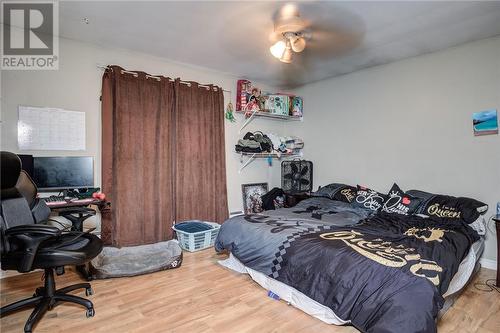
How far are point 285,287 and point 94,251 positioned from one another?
150cm

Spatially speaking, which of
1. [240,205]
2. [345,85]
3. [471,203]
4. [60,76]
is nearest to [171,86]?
[60,76]

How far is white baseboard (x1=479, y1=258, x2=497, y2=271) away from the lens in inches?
119

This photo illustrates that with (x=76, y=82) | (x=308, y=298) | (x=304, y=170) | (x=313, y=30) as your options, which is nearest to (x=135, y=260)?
(x=308, y=298)

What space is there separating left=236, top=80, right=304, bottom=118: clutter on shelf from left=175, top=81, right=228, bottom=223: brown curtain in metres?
0.36

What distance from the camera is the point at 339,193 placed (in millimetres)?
3908

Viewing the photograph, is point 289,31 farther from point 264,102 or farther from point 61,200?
point 61,200

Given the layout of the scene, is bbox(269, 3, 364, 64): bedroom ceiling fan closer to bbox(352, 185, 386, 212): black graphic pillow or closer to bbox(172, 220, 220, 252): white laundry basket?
bbox(352, 185, 386, 212): black graphic pillow

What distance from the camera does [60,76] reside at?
3074 millimetres

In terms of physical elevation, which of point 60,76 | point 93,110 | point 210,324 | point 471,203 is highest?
point 60,76

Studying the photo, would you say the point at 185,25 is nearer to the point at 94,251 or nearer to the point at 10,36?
the point at 10,36

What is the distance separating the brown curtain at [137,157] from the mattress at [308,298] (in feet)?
4.55

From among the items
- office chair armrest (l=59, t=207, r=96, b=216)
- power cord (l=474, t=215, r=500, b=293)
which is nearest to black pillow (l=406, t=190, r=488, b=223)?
power cord (l=474, t=215, r=500, b=293)

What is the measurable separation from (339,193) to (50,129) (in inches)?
141

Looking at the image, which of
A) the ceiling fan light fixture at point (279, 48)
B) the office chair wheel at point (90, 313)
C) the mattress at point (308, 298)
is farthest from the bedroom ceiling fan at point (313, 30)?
the office chair wheel at point (90, 313)
